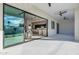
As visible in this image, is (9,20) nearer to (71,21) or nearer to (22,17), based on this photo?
(22,17)

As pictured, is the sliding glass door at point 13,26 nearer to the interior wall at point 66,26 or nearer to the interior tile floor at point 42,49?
the interior tile floor at point 42,49

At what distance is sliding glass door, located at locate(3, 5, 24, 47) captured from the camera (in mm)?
4848

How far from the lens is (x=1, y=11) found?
4375mm

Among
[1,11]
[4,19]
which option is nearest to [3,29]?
[4,19]

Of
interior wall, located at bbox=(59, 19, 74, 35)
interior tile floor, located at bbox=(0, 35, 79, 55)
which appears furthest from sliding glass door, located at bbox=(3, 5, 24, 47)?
interior wall, located at bbox=(59, 19, 74, 35)

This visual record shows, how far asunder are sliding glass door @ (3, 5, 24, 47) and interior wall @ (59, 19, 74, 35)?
13.6 metres

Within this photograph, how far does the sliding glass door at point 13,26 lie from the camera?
4.85m

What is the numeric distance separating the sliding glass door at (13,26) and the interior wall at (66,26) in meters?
13.6

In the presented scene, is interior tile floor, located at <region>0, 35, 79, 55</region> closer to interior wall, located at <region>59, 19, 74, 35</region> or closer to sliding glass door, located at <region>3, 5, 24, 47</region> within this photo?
sliding glass door, located at <region>3, 5, 24, 47</region>

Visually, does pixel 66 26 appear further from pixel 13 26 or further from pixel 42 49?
pixel 42 49

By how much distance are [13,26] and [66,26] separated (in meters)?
14.8

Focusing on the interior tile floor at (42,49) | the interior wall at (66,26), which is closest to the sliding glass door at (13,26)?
the interior tile floor at (42,49)

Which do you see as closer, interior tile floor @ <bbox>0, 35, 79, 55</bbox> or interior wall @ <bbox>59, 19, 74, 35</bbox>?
interior tile floor @ <bbox>0, 35, 79, 55</bbox>
